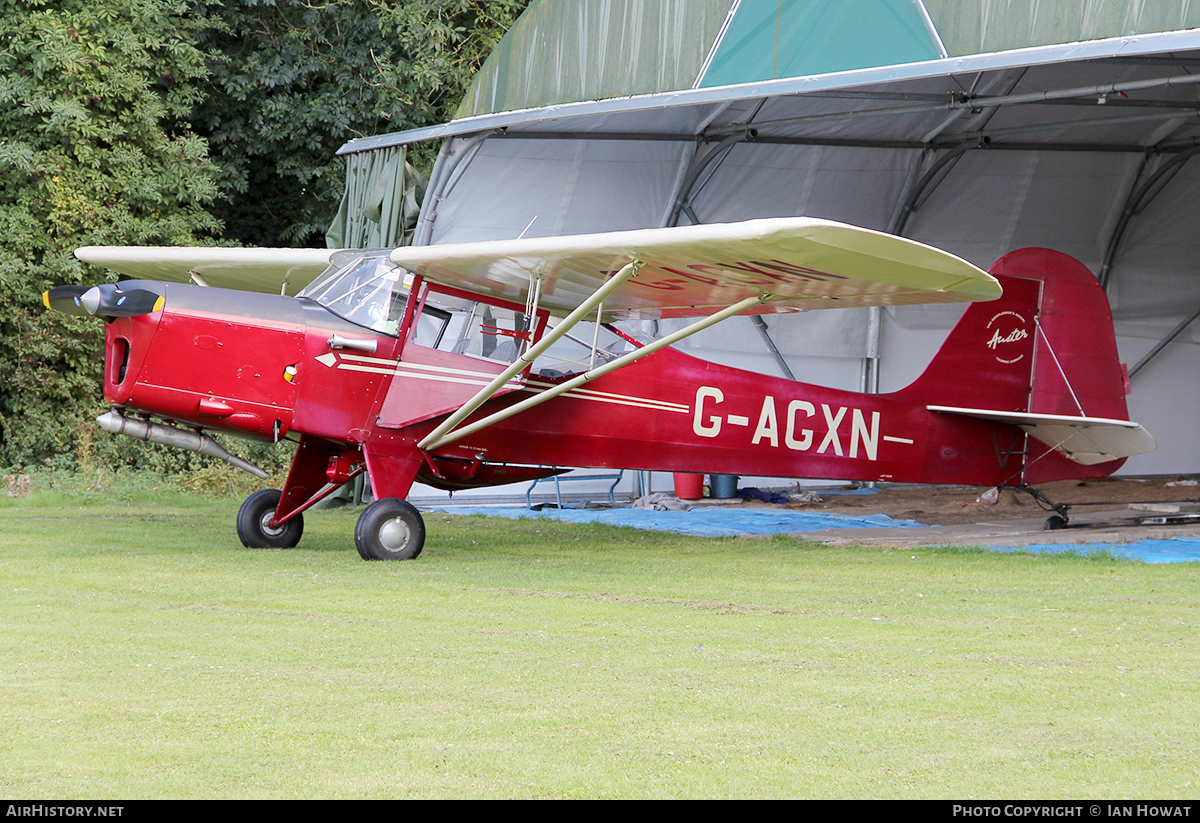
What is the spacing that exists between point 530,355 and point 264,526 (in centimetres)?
259

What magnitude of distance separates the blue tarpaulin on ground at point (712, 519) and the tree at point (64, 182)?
7036mm

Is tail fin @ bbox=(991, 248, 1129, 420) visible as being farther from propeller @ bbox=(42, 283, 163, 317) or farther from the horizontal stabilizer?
propeller @ bbox=(42, 283, 163, 317)

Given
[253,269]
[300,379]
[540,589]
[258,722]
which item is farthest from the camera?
[253,269]

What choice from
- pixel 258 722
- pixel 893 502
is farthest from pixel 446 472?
pixel 893 502

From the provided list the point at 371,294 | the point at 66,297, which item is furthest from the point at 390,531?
the point at 66,297

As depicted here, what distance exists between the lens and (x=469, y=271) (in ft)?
27.3

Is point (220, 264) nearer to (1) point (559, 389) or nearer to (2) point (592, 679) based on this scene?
(1) point (559, 389)

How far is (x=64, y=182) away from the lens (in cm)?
1684

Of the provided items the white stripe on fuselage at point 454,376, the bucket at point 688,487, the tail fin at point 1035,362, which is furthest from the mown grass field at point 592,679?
the bucket at point 688,487

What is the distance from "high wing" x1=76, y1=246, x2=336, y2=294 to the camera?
10.2 m

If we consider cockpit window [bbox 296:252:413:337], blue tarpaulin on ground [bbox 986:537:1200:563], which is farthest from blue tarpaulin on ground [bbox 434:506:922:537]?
cockpit window [bbox 296:252:413:337]

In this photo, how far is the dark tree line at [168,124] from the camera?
1662 centimetres
